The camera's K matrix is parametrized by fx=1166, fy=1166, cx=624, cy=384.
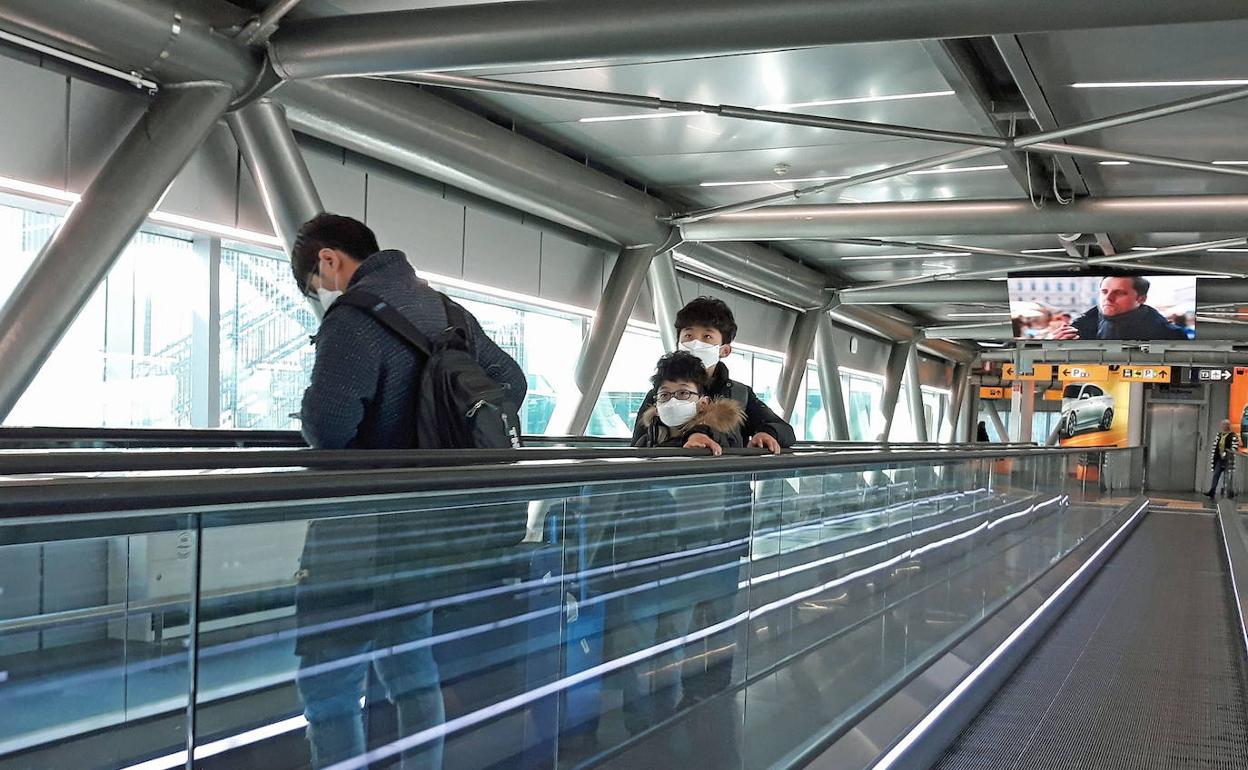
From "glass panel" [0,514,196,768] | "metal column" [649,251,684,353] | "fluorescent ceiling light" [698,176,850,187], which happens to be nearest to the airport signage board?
"metal column" [649,251,684,353]

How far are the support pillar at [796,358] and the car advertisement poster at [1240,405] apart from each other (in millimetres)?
24221

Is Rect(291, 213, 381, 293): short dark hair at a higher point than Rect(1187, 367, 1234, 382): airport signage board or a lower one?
lower

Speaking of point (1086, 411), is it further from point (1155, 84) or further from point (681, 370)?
point (681, 370)

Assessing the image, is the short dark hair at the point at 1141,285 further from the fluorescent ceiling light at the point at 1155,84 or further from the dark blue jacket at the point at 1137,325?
the fluorescent ceiling light at the point at 1155,84

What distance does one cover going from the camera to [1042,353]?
39500 mm

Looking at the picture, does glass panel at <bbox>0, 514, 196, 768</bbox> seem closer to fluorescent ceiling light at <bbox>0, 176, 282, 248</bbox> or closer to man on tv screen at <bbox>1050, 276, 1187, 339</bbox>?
fluorescent ceiling light at <bbox>0, 176, 282, 248</bbox>

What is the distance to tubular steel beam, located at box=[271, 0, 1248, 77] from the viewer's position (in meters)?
7.53

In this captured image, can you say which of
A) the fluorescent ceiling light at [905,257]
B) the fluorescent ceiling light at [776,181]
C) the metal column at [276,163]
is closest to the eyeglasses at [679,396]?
the metal column at [276,163]

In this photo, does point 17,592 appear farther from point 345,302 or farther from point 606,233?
point 606,233

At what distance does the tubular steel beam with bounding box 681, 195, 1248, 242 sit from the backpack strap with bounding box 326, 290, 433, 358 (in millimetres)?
13706

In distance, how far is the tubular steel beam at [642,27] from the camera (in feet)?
24.7

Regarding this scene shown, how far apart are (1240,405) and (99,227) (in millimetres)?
42646

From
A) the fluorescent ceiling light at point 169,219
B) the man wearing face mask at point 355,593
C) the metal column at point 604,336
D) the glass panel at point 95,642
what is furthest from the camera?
the metal column at point 604,336

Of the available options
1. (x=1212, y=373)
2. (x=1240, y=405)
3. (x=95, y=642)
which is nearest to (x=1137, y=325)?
(x=95, y=642)
